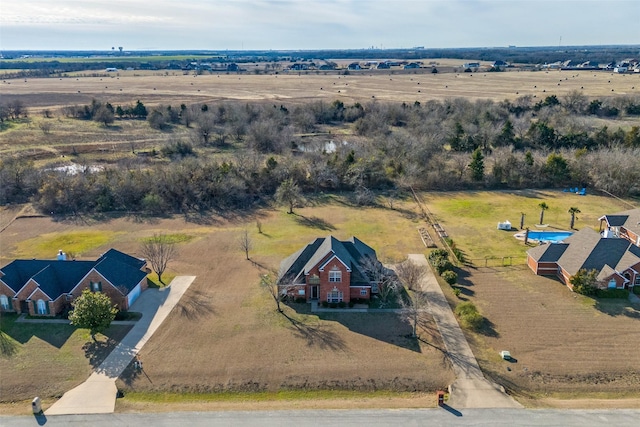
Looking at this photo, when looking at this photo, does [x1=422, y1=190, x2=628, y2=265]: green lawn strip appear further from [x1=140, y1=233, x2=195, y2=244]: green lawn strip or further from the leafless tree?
[x1=140, y1=233, x2=195, y2=244]: green lawn strip

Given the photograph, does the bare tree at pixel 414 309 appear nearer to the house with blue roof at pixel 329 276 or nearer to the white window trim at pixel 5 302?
the house with blue roof at pixel 329 276

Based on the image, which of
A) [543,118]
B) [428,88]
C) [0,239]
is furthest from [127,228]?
[428,88]

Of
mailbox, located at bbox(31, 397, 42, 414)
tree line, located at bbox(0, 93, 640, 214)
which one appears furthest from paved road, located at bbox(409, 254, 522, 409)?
tree line, located at bbox(0, 93, 640, 214)

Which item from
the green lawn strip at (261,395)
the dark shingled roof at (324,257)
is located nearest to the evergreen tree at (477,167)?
the dark shingled roof at (324,257)

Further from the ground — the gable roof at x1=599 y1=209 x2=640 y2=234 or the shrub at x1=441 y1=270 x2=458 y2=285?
the gable roof at x1=599 y1=209 x2=640 y2=234

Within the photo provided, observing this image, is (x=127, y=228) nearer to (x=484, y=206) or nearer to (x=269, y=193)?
(x=269, y=193)
